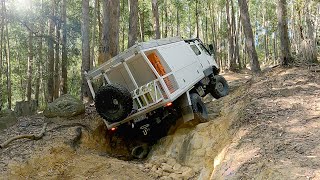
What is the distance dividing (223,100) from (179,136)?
10.1 ft

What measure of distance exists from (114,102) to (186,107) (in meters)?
2.20

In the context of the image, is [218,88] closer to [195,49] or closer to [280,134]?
[195,49]

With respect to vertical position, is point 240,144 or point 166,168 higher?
point 240,144

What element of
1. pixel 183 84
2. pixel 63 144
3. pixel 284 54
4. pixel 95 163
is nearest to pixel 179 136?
pixel 183 84

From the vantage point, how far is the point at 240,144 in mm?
6410

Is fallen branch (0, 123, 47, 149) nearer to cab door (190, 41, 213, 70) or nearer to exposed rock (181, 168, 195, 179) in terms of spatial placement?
exposed rock (181, 168, 195, 179)

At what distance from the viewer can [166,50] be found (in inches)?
384

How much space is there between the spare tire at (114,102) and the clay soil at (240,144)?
111 cm

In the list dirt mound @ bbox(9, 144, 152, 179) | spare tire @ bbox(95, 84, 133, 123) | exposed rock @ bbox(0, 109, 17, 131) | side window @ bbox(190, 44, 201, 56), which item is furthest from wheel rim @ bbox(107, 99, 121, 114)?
side window @ bbox(190, 44, 201, 56)

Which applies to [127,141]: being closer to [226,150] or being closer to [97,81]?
[97,81]

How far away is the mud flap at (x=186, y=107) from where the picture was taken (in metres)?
9.44

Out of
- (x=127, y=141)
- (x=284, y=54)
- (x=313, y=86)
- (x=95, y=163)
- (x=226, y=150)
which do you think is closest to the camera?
(x=226, y=150)

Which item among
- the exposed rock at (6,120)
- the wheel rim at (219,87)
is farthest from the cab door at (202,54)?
the exposed rock at (6,120)

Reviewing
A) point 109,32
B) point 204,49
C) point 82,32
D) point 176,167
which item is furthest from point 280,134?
point 82,32
